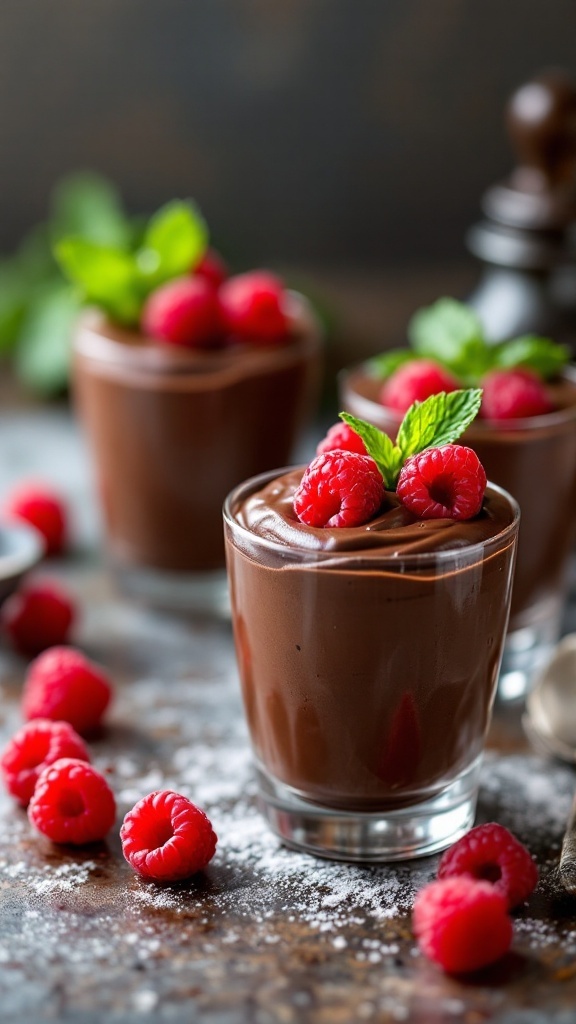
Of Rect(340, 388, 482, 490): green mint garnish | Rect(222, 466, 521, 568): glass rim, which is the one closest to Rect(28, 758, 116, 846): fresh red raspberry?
Rect(222, 466, 521, 568): glass rim

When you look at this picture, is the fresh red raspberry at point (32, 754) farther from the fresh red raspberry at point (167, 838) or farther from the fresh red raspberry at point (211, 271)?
the fresh red raspberry at point (211, 271)

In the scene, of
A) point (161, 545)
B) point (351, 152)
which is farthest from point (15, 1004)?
point (351, 152)

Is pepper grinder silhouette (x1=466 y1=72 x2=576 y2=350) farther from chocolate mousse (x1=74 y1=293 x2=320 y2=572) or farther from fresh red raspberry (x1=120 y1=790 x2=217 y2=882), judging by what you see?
fresh red raspberry (x1=120 y1=790 x2=217 y2=882)

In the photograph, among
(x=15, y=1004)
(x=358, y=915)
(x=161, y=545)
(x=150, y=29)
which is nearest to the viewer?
(x=15, y=1004)

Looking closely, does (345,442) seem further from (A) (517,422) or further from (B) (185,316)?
(B) (185,316)

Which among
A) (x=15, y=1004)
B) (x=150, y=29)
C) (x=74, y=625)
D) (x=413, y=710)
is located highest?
(x=150, y=29)

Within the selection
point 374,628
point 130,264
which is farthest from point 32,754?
point 130,264

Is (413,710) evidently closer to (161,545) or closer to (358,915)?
(358,915)
